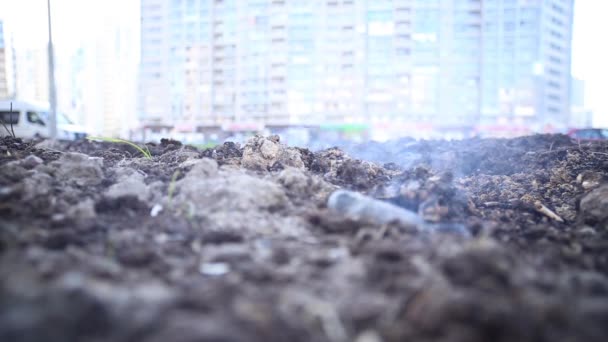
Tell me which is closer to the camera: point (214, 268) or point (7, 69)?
point (214, 268)

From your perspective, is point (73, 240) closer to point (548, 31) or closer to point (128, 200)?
point (128, 200)

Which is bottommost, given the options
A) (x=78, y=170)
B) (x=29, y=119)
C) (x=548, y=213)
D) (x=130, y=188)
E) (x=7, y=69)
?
(x=548, y=213)

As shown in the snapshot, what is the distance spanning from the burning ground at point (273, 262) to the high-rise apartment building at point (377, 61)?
36307 millimetres

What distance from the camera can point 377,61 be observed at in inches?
1601

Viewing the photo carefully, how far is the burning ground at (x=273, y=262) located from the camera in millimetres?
1604

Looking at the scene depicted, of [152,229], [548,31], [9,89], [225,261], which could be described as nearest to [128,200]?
[152,229]

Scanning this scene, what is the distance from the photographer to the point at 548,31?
141 ft

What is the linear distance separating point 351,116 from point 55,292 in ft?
126

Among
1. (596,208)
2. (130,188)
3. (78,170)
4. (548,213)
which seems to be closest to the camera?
(130,188)

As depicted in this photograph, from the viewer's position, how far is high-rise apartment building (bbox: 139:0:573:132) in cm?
3988

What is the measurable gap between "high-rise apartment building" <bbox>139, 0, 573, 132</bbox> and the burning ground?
3631cm

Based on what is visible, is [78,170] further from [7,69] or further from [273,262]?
[7,69]

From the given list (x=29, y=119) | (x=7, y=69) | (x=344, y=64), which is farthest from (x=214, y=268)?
(x=7, y=69)

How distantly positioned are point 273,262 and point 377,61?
133 feet
